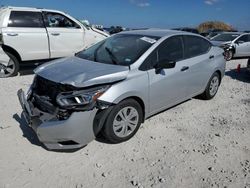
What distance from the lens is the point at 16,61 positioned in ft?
25.0

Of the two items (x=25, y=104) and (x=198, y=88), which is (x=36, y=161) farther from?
(x=198, y=88)

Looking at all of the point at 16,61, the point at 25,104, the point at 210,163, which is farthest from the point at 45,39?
the point at 210,163

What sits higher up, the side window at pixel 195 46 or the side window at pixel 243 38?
the side window at pixel 195 46

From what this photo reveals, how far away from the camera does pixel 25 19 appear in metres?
7.75

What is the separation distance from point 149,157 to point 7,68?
220 inches

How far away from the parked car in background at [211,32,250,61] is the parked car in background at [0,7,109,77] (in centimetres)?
703

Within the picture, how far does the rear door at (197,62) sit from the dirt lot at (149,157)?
2.15 ft

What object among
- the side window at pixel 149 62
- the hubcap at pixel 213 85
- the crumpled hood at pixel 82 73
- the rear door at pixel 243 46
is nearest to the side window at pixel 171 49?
the side window at pixel 149 62

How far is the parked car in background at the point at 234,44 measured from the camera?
1252 centimetres

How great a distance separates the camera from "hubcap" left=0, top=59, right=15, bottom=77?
7535 mm

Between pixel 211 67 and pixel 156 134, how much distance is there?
2.27 m

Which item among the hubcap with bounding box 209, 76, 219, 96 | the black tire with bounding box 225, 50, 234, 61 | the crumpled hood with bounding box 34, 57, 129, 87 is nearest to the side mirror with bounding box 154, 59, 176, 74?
the crumpled hood with bounding box 34, 57, 129, 87

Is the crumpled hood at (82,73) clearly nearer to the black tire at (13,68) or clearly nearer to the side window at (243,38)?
the black tire at (13,68)

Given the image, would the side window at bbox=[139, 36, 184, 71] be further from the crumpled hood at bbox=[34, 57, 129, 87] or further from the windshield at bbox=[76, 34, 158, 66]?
the crumpled hood at bbox=[34, 57, 129, 87]
